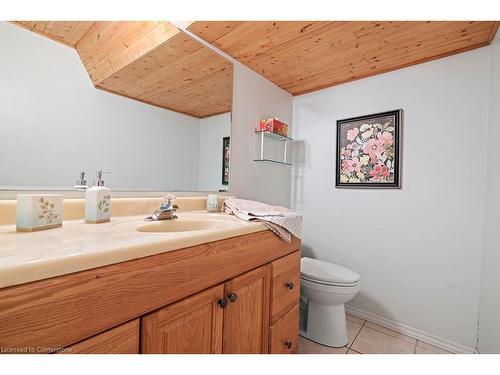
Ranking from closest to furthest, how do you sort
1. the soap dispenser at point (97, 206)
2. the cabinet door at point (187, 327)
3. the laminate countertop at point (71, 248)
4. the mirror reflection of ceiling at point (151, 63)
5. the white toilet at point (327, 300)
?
1. the laminate countertop at point (71, 248)
2. the cabinet door at point (187, 327)
3. the soap dispenser at point (97, 206)
4. the mirror reflection of ceiling at point (151, 63)
5. the white toilet at point (327, 300)

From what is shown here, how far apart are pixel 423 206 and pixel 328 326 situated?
104 centimetres

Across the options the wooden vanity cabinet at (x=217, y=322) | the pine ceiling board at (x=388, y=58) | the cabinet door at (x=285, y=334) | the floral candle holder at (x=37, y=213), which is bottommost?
the cabinet door at (x=285, y=334)

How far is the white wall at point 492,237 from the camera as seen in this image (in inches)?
45.5

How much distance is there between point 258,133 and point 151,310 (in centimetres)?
148

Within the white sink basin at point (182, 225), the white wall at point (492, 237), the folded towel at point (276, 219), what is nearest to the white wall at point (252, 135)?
the folded towel at point (276, 219)

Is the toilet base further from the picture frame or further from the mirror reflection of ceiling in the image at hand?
the mirror reflection of ceiling

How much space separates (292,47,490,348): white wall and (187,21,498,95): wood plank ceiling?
127 millimetres

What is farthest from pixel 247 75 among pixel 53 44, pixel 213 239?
pixel 213 239

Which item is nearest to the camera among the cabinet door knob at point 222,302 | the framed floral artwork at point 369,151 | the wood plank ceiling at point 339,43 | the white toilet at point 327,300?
the cabinet door knob at point 222,302

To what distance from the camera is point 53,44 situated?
36.0 inches

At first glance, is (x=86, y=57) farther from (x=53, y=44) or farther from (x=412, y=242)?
(x=412, y=242)

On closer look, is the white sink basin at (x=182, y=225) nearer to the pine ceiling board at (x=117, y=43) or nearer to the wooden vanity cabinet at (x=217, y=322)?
the wooden vanity cabinet at (x=217, y=322)

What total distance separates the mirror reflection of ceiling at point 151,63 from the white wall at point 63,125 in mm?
53

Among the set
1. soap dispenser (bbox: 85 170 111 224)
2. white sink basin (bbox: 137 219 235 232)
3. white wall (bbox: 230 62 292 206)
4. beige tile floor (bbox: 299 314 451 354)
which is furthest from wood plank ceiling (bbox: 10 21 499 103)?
beige tile floor (bbox: 299 314 451 354)
